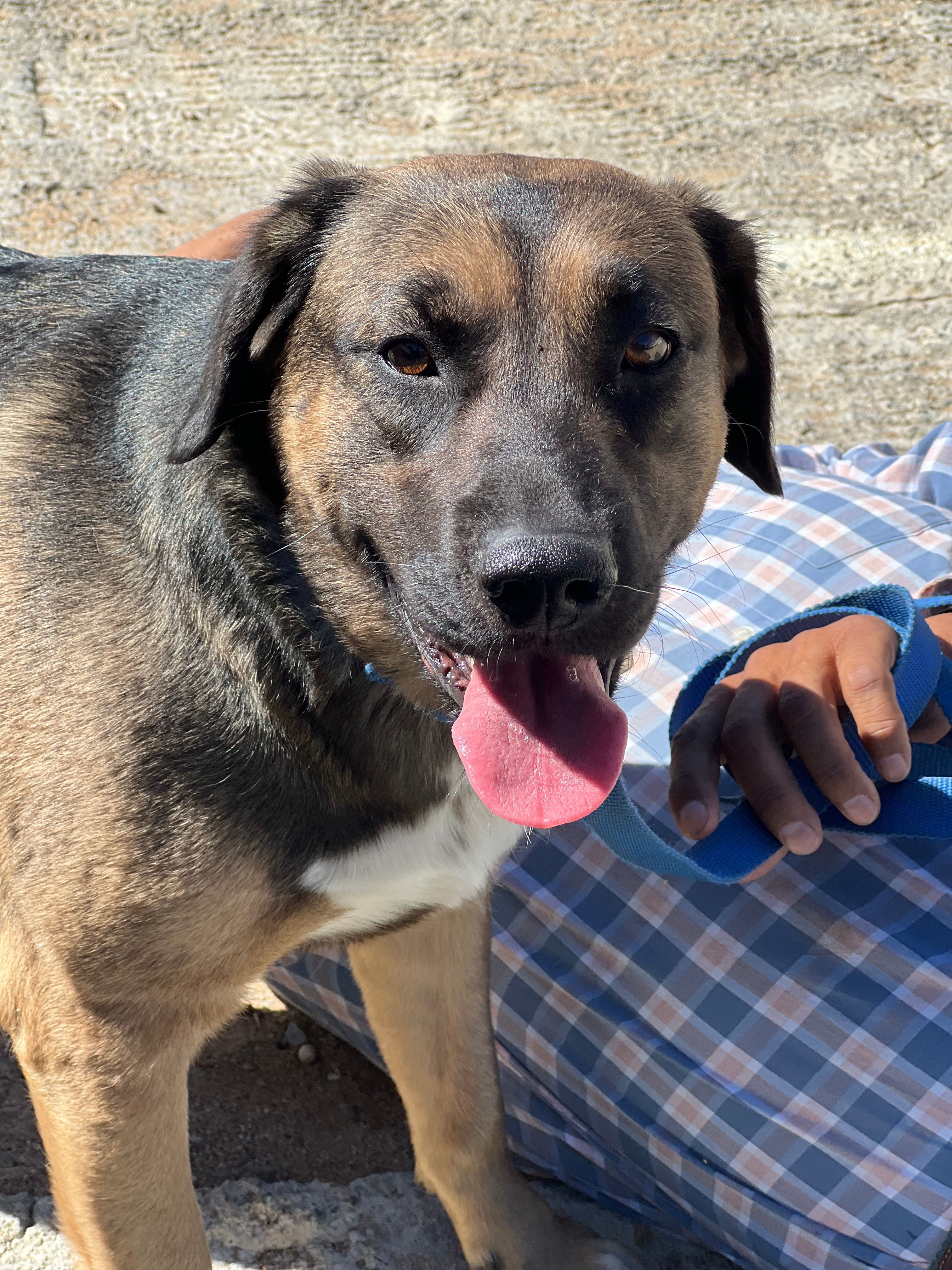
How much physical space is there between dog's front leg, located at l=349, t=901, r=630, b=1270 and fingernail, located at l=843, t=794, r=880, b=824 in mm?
835

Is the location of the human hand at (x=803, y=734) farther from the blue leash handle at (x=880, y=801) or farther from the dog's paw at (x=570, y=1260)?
the dog's paw at (x=570, y=1260)

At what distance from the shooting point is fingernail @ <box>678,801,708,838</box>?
2682 mm

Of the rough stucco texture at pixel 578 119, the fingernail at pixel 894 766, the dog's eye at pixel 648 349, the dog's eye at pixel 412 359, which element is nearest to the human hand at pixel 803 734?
the fingernail at pixel 894 766

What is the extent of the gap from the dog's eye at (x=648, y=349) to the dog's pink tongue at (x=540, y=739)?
0.56 m

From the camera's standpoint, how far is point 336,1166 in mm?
3031

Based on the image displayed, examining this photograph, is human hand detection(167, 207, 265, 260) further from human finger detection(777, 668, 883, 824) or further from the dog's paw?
the dog's paw

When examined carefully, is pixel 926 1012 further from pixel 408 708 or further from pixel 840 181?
pixel 840 181

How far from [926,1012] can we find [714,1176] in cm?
59

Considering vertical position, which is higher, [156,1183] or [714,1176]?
[156,1183]

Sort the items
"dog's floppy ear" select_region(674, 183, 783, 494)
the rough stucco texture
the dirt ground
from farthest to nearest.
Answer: the rough stucco texture
the dirt ground
"dog's floppy ear" select_region(674, 183, 783, 494)

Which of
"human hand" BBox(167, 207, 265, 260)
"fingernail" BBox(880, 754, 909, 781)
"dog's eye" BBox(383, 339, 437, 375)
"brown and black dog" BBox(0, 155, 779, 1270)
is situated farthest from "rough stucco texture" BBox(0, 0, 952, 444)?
"dog's eye" BBox(383, 339, 437, 375)

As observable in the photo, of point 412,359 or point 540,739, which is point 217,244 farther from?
point 540,739

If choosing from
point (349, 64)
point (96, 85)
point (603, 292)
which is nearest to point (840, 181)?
point (349, 64)

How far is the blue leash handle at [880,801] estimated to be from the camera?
2615 mm
